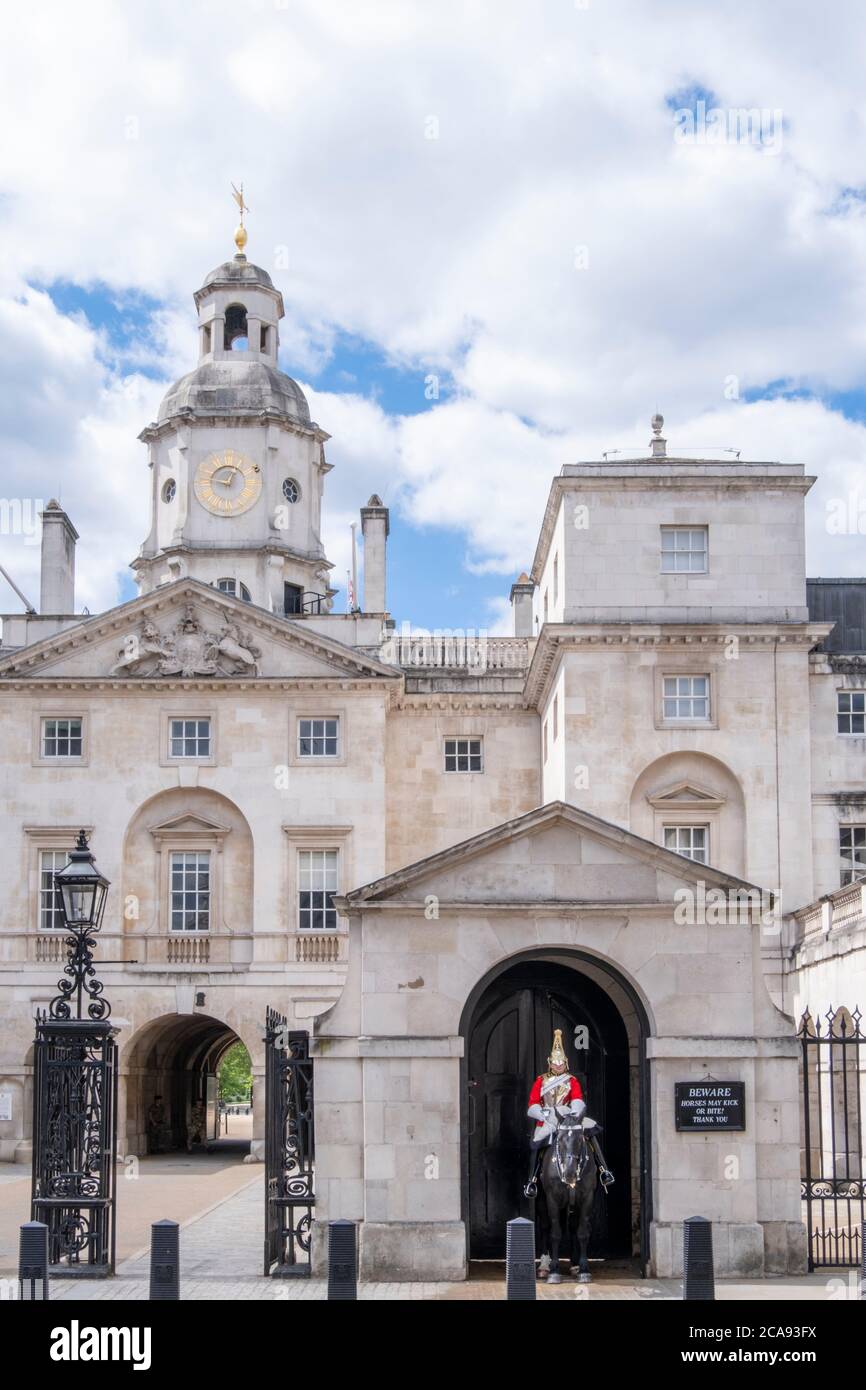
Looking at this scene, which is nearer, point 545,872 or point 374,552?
point 545,872

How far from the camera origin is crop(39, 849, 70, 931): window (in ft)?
148

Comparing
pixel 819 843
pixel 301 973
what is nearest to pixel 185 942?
pixel 301 973

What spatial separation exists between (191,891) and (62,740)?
4.92m

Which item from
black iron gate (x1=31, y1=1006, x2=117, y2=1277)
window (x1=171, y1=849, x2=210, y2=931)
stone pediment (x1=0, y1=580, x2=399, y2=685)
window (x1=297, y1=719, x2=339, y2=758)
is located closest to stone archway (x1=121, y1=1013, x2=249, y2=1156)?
window (x1=171, y1=849, x2=210, y2=931)

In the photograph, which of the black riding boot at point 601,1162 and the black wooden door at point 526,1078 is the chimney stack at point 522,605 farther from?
the black riding boot at point 601,1162

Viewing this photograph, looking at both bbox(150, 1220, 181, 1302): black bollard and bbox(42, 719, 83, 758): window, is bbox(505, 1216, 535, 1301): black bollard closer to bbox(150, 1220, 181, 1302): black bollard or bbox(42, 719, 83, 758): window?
bbox(150, 1220, 181, 1302): black bollard

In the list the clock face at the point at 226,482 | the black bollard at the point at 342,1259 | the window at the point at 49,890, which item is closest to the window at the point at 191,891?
the window at the point at 49,890

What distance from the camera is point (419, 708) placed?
156ft

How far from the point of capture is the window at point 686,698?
134ft

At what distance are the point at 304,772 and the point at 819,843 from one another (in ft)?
41.3

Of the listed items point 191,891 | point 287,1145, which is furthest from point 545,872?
point 191,891

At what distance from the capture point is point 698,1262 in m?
16.3

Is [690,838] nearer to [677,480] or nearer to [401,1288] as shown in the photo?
[677,480]

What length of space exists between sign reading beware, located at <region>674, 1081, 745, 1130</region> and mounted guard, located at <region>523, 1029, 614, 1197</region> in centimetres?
100
